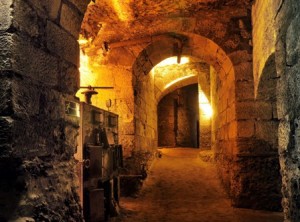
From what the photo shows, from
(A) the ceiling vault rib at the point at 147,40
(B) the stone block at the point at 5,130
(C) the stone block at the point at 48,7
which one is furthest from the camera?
(A) the ceiling vault rib at the point at 147,40

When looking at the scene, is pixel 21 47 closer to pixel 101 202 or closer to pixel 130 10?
pixel 101 202

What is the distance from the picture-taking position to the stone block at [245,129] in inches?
186

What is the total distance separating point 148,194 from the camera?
228 inches

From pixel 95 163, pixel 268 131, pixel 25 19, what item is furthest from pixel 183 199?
pixel 25 19

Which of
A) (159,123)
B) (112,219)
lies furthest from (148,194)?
(159,123)

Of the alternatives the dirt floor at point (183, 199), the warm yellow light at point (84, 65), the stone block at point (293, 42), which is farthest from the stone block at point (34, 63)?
the warm yellow light at point (84, 65)

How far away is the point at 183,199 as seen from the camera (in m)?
5.50

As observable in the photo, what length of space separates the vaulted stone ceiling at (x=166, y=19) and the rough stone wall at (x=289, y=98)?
2700 mm

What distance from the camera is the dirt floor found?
4.28 meters

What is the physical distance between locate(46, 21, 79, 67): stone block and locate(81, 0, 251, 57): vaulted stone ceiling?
235 centimetres

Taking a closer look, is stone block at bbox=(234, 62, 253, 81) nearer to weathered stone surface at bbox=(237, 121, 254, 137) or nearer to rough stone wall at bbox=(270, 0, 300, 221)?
weathered stone surface at bbox=(237, 121, 254, 137)

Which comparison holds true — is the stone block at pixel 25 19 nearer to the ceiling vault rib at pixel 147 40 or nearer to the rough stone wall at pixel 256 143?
the rough stone wall at pixel 256 143

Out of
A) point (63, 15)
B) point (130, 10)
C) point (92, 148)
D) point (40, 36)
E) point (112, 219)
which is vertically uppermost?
point (130, 10)

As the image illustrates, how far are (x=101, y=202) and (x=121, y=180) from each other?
196cm
